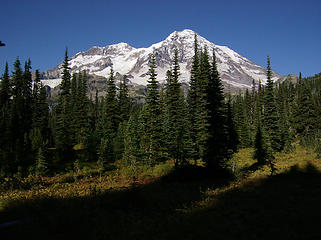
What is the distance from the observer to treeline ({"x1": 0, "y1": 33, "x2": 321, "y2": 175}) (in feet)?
83.3

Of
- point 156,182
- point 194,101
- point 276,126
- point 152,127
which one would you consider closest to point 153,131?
point 152,127

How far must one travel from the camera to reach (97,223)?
7824 mm

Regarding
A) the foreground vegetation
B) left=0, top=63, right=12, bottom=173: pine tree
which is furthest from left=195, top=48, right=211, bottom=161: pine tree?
left=0, top=63, right=12, bottom=173: pine tree

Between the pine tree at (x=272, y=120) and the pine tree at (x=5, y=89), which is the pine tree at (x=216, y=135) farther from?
the pine tree at (x=5, y=89)

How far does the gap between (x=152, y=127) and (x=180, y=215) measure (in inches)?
822

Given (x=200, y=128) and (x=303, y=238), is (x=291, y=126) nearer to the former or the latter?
(x=200, y=128)

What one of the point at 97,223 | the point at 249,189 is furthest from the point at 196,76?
the point at 97,223

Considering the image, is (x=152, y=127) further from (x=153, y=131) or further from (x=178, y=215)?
(x=178, y=215)

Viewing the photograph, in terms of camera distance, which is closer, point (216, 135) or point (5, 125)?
point (216, 135)

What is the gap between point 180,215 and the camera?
9.28 meters

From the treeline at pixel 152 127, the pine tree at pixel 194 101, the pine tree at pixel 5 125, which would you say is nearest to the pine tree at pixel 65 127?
the treeline at pixel 152 127

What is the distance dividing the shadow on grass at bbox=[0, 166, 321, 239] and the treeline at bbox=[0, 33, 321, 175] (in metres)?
8.55

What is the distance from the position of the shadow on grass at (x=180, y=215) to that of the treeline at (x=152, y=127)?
8548 mm

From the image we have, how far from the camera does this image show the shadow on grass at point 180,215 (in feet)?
23.2
